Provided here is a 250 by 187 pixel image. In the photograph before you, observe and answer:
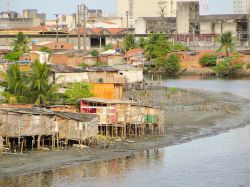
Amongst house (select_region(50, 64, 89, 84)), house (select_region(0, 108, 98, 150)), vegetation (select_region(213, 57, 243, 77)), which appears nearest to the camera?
house (select_region(0, 108, 98, 150))

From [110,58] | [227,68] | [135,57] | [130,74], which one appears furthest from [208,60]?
[130,74]

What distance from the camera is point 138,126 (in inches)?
1366

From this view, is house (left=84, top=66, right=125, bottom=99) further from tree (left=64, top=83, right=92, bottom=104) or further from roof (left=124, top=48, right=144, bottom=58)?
roof (left=124, top=48, right=144, bottom=58)

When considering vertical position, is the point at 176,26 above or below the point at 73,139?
above

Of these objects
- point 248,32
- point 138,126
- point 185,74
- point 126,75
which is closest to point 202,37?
point 248,32

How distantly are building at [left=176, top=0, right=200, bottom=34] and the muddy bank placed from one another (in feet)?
148

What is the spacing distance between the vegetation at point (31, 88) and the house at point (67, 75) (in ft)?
27.9

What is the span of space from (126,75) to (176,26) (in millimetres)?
46490

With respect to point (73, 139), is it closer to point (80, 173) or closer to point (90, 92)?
point (80, 173)

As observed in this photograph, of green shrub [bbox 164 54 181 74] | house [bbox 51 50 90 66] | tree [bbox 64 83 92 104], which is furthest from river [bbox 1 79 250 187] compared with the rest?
green shrub [bbox 164 54 181 74]

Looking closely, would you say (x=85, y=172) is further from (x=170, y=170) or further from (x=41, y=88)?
(x=41, y=88)

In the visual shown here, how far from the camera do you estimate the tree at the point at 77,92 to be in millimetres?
36694

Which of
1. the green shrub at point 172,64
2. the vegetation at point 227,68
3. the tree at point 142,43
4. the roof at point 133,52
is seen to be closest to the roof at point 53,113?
the vegetation at point 227,68

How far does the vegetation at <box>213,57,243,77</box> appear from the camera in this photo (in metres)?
75.6
